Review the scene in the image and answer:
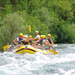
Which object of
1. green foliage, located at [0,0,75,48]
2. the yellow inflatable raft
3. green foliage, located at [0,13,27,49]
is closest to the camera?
the yellow inflatable raft

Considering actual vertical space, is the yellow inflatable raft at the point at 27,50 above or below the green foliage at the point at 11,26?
below

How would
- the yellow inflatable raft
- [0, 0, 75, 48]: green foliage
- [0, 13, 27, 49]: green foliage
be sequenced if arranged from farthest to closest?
[0, 0, 75, 48]: green foliage
[0, 13, 27, 49]: green foliage
the yellow inflatable raft

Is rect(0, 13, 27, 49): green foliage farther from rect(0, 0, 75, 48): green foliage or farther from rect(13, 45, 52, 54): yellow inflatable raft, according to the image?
rect(13, 45, 52, 54): yellow inflatable raft

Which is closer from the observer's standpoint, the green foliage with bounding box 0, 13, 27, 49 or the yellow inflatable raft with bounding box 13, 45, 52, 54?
the yellow inflatable raft with bounding box 13, 45, 52, 54

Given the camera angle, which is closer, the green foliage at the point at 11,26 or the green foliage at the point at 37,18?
the green foliage at the point at 11,26

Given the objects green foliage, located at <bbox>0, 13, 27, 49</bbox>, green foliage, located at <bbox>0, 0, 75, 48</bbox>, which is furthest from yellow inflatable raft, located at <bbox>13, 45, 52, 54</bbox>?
green foliage, located at <bbox>0, 13, 27, 49</bbox>

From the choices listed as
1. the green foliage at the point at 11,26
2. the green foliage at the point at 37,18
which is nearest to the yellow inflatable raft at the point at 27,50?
the green foliage at the point at 37,18

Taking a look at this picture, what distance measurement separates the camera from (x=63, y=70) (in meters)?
7.73

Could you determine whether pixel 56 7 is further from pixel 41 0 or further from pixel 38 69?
pixel 38 69

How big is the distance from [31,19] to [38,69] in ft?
60.8

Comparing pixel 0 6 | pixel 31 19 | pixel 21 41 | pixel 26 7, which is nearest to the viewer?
pixel 21 41

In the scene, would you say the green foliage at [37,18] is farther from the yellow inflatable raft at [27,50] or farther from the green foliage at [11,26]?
the yellow inflatable raft at [27,50]

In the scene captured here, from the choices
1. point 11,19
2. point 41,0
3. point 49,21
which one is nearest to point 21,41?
point 11,19

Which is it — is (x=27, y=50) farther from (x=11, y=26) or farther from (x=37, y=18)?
(x=37, y=18)
